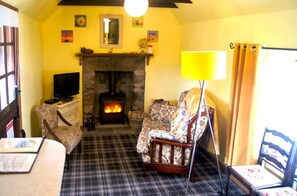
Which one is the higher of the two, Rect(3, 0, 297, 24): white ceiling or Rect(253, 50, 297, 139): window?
Rect(3, 0, 297, 24): white ceiling

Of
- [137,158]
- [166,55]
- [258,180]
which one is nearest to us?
[258,180]

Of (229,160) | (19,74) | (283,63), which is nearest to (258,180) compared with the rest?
(229,160)

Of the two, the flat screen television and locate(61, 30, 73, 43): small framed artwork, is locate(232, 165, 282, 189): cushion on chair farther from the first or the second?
locate(61, 30, 73, 43): small framed artwork

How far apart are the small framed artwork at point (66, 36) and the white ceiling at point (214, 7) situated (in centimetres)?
42

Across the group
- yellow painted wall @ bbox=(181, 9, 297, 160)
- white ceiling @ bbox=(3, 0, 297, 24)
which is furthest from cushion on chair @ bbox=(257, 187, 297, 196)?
white ceiling @ bbox=(3, 0, 297, 24)

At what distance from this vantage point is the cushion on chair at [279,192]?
247 centimetres

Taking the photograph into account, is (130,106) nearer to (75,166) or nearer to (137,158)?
(137,158)

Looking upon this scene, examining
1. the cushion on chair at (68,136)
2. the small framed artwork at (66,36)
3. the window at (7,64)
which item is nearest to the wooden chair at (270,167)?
the cushion on chair at (68,136)

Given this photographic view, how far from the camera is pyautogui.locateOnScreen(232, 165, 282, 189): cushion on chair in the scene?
8.77 feet

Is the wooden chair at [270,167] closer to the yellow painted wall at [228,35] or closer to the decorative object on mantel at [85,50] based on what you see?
the yellow painted wall at [228,35]

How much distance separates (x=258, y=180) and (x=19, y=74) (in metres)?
2.90

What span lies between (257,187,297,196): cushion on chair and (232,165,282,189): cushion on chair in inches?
3.4

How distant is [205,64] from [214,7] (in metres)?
1.46

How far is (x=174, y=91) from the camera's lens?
5797 millimetres
